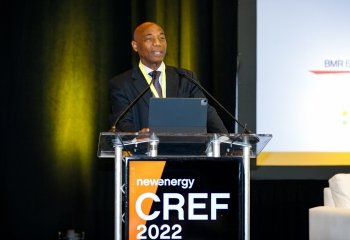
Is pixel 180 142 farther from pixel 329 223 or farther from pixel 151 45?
pixel 329 223

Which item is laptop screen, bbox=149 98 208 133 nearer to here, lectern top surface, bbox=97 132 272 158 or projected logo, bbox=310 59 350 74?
lectern top surface, bbox=97 132 272 158

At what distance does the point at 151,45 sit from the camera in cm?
372

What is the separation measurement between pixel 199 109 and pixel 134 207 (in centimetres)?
52

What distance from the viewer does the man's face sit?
146 inches

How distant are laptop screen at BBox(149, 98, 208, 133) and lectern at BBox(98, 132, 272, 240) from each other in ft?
0.17

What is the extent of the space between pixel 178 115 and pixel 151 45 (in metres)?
1.05

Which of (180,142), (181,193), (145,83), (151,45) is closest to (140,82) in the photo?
(145,83)

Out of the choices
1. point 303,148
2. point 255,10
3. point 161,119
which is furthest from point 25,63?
point 161,119

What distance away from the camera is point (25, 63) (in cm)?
520

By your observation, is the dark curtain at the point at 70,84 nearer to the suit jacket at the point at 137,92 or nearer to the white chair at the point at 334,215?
the white chair at the point at 334,215

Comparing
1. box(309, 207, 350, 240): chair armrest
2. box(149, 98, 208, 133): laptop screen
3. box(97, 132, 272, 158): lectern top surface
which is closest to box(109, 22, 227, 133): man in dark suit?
box(97, 132, 272, 158): lectern top surface

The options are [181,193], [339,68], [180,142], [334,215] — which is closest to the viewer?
[181,193]

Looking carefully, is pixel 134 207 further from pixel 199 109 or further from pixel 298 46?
pixel 298 46

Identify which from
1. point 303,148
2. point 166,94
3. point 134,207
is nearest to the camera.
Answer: point 134,207
